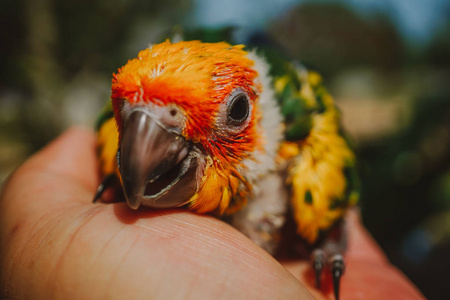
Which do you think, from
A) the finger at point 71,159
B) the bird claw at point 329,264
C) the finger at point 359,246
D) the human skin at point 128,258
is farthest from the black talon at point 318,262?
the finger at point 71,159

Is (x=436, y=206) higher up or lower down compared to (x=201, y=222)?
lower down

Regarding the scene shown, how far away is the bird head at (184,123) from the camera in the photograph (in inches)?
43.2

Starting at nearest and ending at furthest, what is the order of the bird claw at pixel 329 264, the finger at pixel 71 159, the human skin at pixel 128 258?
the human skin at pixel 128 258 → the bird claw at pixel 329 264 → the finger at pixel 71 159

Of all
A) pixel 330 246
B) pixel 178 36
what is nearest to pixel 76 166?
pixel 178 36

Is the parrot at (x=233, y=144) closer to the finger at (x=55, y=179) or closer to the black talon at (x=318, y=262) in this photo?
the black talon at (x=318, y=262)

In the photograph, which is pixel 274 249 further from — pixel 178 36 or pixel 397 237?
pixel 397 237

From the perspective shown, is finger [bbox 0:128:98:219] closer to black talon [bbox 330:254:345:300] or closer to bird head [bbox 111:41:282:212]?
bird head [bbox 111:41:282:212]

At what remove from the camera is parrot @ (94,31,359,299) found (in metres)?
1.11

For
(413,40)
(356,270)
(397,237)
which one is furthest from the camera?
(413,40)

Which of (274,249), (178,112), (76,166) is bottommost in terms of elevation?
(274,249)

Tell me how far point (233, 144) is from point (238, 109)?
14 centimetres

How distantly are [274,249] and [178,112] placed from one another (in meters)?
1.01

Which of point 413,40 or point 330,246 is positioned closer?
point 330,246

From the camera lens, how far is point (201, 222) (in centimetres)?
117
